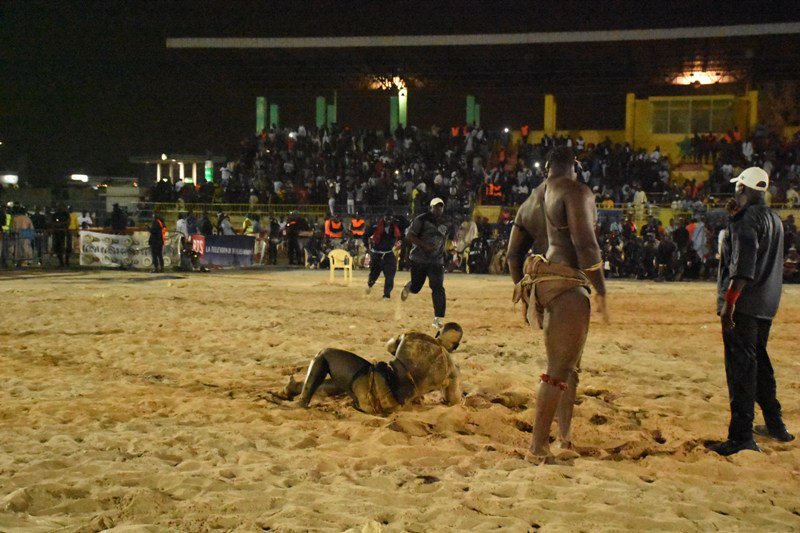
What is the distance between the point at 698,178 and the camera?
1303 inches

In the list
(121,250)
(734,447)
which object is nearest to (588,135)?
(121,250)

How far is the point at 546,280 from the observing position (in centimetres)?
495

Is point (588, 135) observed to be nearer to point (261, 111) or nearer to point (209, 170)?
point (261, 111)

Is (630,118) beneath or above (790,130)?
above

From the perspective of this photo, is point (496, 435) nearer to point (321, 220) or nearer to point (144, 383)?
point (144, 383)

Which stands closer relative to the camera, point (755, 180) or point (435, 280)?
point (755, 180)

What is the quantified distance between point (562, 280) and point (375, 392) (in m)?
1.95

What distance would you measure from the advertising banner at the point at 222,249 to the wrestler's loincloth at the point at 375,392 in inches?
804

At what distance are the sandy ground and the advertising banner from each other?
585 inches

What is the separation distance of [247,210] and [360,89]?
42.5ft

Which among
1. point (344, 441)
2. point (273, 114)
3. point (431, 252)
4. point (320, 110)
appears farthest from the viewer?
point (273, 114)

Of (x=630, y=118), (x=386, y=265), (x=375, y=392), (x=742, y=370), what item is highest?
(x=630, y=118)

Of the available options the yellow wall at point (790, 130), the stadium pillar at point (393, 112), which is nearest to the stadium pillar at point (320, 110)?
the stadium pillar at point (393, 112)

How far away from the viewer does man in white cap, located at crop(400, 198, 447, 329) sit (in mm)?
11414
